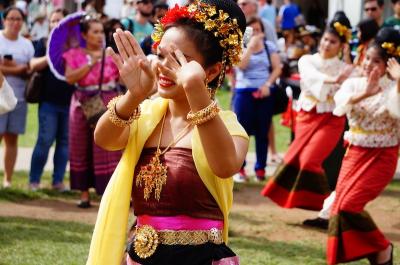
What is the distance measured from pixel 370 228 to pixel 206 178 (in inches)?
121

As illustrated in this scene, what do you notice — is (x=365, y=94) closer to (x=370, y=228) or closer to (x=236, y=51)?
(x=370, y=228)

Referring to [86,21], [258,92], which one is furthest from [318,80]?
[86,21]

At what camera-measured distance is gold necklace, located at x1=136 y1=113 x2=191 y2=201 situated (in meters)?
3.50

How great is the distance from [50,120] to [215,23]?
5.69 meters

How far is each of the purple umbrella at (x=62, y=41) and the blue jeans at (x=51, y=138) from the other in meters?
0.67

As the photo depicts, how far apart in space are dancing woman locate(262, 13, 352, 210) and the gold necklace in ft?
14.3

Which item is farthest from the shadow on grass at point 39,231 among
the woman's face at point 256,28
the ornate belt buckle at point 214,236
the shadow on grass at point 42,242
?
the ornate belt buckle at point 214,236

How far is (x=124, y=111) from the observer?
341cm

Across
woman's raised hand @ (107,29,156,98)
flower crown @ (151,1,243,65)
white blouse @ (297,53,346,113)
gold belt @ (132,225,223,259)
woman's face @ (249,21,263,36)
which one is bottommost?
white blouse @ (297,53,346,113)

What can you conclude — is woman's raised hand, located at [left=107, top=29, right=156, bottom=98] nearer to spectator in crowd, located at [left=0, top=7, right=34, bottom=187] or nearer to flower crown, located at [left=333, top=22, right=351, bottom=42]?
flower crown, located at [left=333, top=22, right=351, bottom=42]

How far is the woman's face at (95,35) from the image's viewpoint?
8.23 m

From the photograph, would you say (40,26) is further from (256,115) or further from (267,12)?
(256,115)

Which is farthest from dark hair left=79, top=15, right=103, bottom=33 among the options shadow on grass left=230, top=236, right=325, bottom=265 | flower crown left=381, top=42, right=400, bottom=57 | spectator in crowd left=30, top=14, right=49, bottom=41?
spectator in crowd left=30, top=14, right=49, bottom=41

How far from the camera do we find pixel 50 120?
8945 mm
